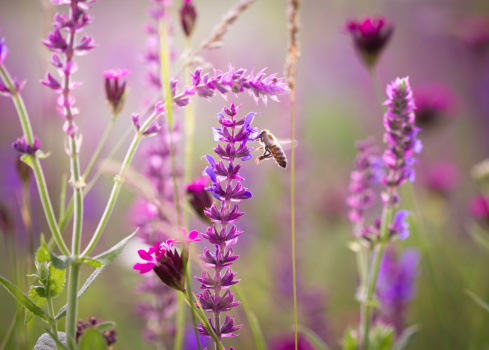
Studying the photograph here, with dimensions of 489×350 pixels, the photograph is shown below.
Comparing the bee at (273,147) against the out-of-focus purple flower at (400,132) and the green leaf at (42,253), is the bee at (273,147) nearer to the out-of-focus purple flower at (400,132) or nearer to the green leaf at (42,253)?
the out-of-focus purple flower at (400,132)

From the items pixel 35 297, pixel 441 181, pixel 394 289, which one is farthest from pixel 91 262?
pixel 441 181

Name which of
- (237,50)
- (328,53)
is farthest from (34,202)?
(328,53)

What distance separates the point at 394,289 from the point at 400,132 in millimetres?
981

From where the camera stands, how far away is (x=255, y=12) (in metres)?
5.79

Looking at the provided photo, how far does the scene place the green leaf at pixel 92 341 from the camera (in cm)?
71

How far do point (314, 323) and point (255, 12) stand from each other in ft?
15.1

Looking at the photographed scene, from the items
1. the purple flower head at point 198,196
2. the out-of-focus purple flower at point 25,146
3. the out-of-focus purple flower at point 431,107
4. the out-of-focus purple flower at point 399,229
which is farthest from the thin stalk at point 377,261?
the out-of-focus purple flower at point 431,107

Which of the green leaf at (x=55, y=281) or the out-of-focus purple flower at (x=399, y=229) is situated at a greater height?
the out-of-focus purple flower at (x=399, y=229)

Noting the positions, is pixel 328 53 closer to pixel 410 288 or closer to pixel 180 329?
pixel 410 288

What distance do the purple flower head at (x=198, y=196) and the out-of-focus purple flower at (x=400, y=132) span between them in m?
0.39

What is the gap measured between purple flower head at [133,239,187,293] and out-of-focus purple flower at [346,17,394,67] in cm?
87

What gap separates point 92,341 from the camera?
72 cm

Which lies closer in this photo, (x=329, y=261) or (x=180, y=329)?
(x=180, y=329)

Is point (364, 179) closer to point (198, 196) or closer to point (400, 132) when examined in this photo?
point (400, 132)
